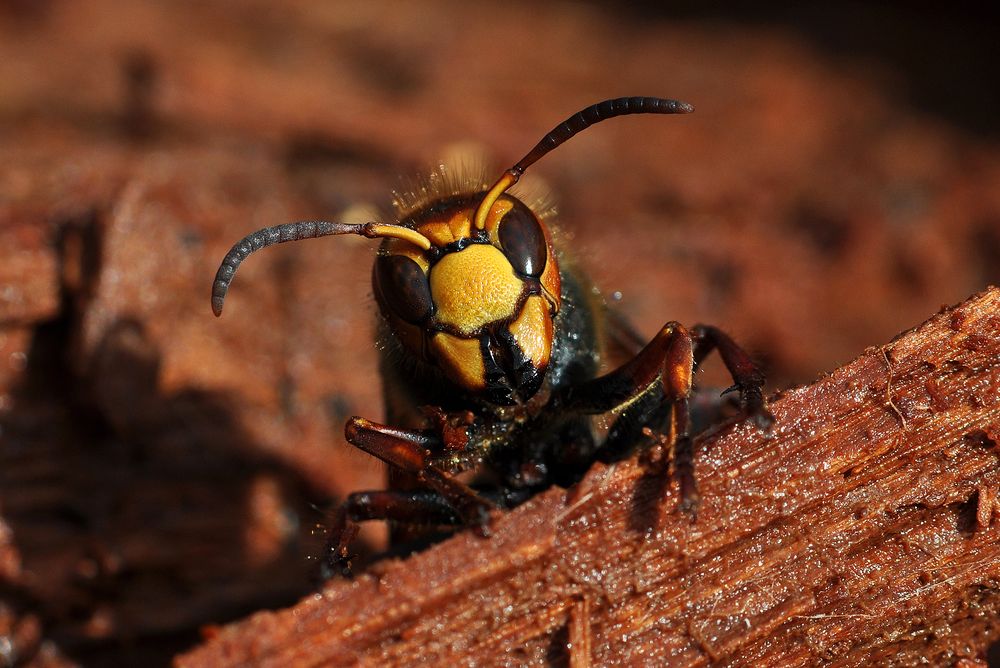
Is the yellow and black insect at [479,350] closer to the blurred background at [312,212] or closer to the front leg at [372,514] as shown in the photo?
the front leg at [372,514]

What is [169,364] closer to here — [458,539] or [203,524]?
[203,524]

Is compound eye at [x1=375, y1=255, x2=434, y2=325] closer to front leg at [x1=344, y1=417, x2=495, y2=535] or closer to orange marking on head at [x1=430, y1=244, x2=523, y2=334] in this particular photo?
orange marking on head at [x1=430, y1=244, x2=523, y2=334]

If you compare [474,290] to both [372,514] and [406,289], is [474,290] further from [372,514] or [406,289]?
[372,514]

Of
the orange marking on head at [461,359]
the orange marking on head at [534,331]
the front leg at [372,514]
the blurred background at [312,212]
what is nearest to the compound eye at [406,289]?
the orange marking on head at [461,359]

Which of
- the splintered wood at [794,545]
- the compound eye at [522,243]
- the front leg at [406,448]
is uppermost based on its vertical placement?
the compound eye at [522,243]

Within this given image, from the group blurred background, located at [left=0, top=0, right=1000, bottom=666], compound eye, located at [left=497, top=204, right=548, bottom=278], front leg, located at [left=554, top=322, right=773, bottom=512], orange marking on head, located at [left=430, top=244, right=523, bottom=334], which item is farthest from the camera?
blurred background, located at [left=0, top=0, right=1000, bottom=666]

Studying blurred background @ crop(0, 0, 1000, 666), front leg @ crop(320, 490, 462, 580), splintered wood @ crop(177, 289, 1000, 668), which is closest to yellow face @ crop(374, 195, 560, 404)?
front leg @ crop(320, 490, 462, 580)

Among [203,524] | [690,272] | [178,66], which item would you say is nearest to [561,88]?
[690,272]

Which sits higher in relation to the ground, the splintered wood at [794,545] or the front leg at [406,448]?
the front leg at [406,448]

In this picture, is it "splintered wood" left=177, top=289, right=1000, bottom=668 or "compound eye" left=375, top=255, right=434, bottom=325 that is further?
"compound eye" left=375, top=255, right=434, bottom=325
